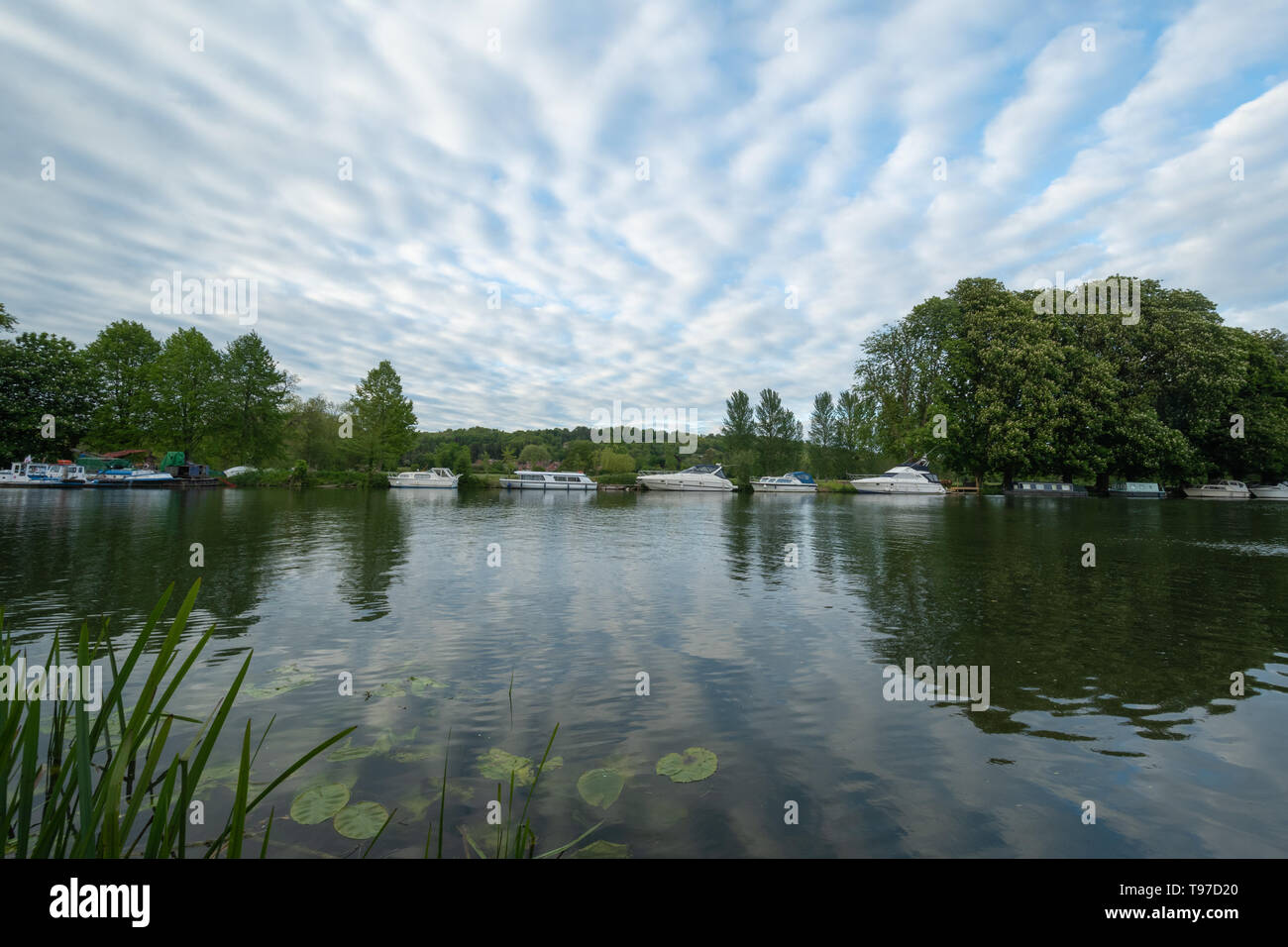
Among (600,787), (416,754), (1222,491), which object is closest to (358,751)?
(416,754)

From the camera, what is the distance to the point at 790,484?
244ft

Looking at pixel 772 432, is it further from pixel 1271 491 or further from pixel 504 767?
pixel 504 767

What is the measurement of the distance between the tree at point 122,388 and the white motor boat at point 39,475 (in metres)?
8.65

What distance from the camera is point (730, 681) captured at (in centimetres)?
750

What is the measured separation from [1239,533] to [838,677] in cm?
2748

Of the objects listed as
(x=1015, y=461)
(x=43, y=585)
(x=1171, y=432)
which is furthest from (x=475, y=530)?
(x=1171, y=432)

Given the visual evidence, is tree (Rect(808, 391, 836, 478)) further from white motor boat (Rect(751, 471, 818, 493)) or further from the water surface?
the water surface

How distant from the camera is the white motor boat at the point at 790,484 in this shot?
2926 inches

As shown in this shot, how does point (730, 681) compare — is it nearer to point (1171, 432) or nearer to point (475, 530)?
point (475, 530)

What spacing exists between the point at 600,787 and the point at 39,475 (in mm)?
69820

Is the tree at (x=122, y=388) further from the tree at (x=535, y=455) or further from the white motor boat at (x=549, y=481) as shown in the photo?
the tree at (x=535, y=455)

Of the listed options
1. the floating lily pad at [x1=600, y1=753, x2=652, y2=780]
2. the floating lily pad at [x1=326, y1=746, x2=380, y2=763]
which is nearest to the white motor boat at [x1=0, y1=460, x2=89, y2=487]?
the floating lily pad at [x1=326, y1=746, x2=380, y2=763]

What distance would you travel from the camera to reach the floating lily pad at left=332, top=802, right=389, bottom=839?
425cm

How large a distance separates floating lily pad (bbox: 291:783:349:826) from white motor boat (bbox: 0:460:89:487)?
2603 inches
